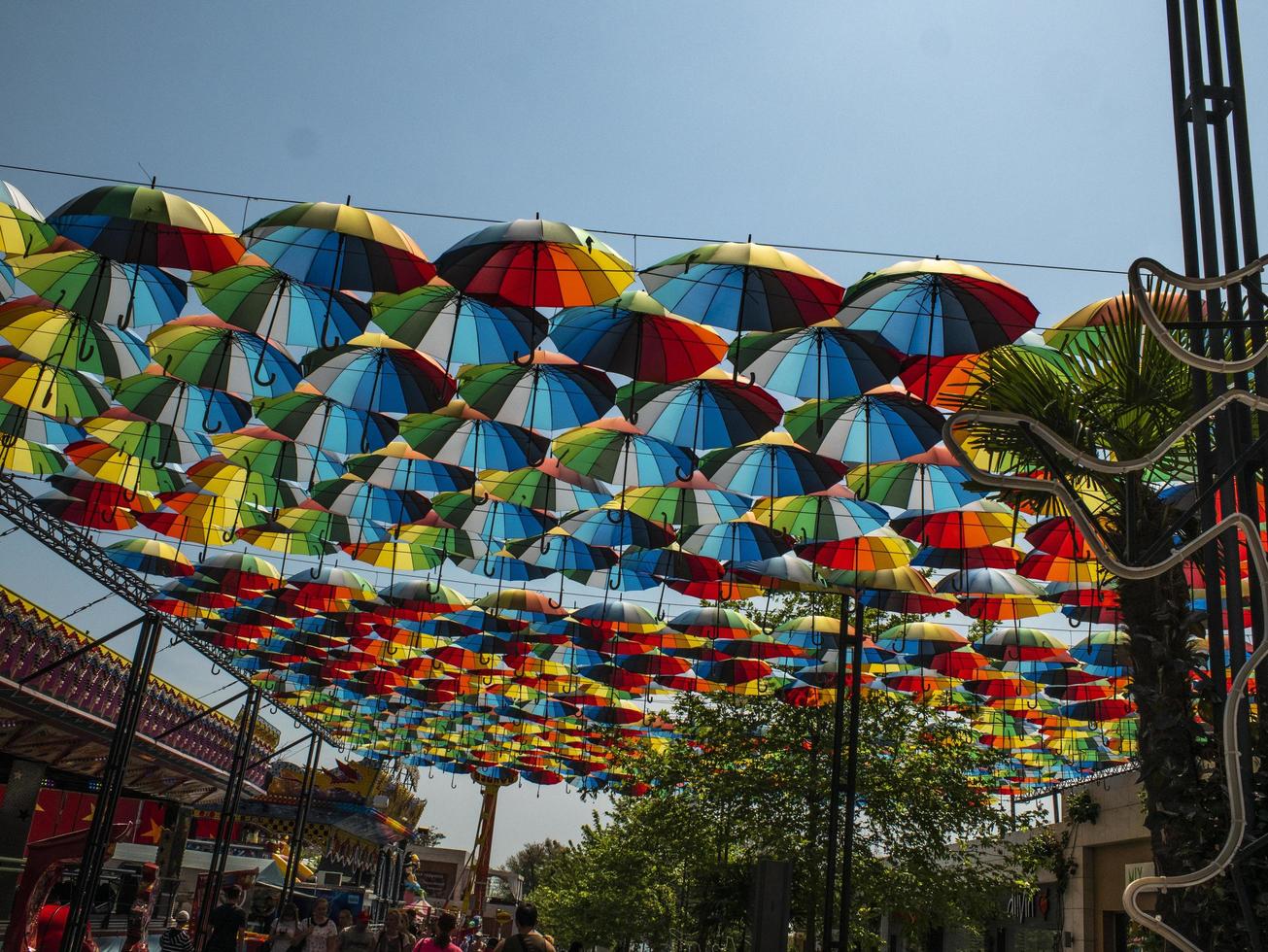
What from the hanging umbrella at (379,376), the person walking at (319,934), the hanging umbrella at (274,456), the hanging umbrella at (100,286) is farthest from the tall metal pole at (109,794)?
the hanging umbrella at (100,286)

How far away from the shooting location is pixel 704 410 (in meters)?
14.0

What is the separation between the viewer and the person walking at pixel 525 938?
920 cm

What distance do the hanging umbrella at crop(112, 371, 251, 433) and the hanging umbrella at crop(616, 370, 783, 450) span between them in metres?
5.65

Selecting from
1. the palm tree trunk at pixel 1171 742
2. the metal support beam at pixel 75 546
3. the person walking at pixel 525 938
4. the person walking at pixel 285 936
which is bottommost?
the person walking at pixel 285 936

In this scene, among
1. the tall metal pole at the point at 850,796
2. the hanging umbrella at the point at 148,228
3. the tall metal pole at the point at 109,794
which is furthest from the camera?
the tall metal pole at the point at 109,794

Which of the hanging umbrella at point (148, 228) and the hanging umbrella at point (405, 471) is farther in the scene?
the hanging umbrella at point (405, 471)

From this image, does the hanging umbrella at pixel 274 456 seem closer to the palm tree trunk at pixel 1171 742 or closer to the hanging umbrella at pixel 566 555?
the hanging umbrella at pixel 566 555

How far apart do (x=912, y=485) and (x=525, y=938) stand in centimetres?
894

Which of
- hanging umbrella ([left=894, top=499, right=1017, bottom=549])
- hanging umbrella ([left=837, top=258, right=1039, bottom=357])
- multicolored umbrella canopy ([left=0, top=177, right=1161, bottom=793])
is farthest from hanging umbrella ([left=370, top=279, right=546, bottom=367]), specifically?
hanging umbrella ([left=894, top=499, right=1017, bottom=549])

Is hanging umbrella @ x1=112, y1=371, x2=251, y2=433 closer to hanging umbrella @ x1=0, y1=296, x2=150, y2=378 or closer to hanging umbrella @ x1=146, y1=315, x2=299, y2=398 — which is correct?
hanging umbrella @ x1=0, y1=296, x2=150, y2=378

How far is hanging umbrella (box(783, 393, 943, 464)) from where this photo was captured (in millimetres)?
13461

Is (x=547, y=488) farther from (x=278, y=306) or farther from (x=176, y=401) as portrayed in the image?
(x=278, y=306)

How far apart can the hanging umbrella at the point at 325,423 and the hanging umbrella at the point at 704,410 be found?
12.1 ft

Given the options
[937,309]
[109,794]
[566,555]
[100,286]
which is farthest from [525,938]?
[109,794]
